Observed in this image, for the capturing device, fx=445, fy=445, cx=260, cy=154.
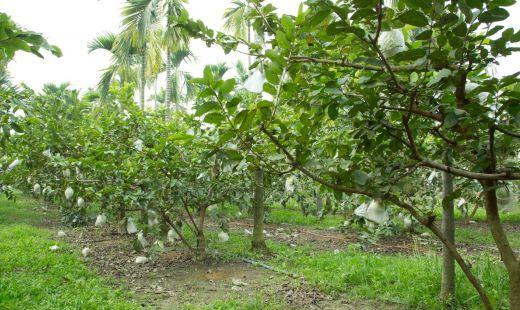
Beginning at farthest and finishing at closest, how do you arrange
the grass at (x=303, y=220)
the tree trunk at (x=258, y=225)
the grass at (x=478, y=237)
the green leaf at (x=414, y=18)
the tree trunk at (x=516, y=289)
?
the grass at (x=303, y=220) → the grass at (x=478, y=237) → the tree trunk at (x=258, y=225) → the tree trunk at (x=516, y=289) → the green leaf at (x=414, y=18)

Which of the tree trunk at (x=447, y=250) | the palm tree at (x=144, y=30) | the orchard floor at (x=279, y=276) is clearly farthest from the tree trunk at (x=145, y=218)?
the palm tree at (x=144, y=30)

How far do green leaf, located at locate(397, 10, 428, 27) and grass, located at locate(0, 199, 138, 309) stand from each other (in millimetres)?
2587

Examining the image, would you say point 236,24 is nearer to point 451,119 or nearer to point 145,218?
point 145,218

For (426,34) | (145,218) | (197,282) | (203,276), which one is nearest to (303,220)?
(203,276)

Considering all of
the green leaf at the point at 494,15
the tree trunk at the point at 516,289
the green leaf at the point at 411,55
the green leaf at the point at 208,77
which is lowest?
the tree trunk at the point at 516,289

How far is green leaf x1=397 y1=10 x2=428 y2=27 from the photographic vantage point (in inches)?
38.0

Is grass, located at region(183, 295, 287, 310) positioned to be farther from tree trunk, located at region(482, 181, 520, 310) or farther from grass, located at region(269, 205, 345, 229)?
grass, located at region(269, 205, 345, 229)

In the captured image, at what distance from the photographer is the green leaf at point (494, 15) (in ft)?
3.28

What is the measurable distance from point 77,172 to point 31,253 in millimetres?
901

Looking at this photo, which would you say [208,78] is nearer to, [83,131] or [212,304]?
[212,304]

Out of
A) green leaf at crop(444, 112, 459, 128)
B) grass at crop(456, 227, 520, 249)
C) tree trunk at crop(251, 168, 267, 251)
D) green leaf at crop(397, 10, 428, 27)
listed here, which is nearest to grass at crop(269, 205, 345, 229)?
grass at crop(456, 227, 520, 249)

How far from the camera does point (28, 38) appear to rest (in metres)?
1.22

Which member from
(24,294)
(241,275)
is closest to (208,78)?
(24,294)

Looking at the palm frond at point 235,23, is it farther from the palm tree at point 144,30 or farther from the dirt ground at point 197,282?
the dirt ground at point 197,282
